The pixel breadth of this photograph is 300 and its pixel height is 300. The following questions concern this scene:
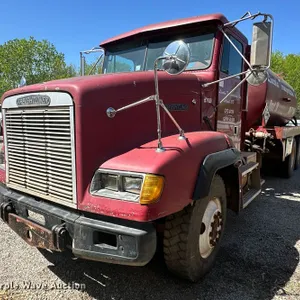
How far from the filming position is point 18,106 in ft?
10.1

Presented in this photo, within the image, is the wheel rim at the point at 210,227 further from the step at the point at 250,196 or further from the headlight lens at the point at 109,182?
the headlight lens at the point at 109,182

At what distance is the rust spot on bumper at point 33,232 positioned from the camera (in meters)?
2.61

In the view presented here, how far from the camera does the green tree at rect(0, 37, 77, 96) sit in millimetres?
26594

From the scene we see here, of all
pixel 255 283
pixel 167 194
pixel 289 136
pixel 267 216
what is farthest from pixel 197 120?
pixel 289 136

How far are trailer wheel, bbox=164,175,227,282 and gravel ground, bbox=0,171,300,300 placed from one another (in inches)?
7.6

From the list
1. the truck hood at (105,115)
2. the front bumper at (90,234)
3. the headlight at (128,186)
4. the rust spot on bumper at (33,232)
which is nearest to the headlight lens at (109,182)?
the headlight at (128,186)

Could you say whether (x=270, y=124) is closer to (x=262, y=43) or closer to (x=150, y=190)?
(x=262, y=43)

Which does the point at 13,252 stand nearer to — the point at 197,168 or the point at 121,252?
the point at 121,252

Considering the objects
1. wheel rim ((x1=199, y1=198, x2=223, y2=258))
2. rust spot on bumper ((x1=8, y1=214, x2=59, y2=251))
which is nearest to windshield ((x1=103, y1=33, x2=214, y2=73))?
wheel rim ((x1=199, y1=198, x2=223, y2=258))

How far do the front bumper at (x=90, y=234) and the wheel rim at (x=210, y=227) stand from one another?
32.8 inches

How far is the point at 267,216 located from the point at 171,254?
2743 millimetres

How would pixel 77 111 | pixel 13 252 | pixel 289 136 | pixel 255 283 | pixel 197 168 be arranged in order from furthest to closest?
1. pixel 289 136
2. pixel 13 252
3. pixel 255 283
4. pixel 197 168
5. pixel 77 111

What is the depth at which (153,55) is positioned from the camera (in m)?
4.15

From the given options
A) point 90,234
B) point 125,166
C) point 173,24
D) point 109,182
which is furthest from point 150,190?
point 173,24
